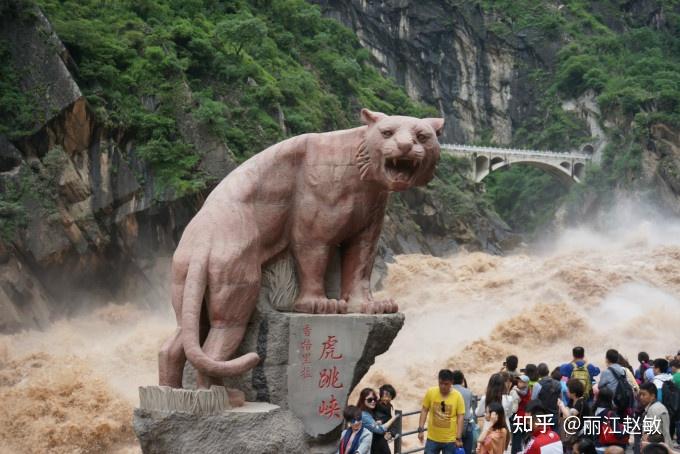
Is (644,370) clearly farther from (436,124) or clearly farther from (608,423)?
(436,124)

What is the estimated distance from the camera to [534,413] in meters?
5.45

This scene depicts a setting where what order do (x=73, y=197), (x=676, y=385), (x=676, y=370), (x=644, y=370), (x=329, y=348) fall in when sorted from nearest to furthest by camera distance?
(x=329, y=348)
(x=676, y=385)
(x=676, y=370)
(x=644, y=370)
(x=73, y=197)

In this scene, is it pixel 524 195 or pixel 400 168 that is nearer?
pixel 400 168

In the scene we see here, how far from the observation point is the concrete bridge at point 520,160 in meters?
47.6

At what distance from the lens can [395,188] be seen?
558 centimetres

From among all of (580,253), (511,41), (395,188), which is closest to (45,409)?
(395,188)

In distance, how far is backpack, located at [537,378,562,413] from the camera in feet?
22.2

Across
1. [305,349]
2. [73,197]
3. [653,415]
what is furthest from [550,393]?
[73,197]

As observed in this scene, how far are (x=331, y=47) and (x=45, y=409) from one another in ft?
90.1

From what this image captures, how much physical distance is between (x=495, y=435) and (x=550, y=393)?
145 centimetres

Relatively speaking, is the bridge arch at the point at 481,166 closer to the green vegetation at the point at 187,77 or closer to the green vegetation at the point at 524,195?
the green vegetation at the point at 524,195

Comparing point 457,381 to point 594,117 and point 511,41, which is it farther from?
point 511,41

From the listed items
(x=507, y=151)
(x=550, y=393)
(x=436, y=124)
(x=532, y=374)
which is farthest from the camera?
(x=507, y=151)

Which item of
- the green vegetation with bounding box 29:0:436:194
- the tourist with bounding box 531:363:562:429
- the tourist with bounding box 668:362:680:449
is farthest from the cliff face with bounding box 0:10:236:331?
the tourist with bounding box 668:362:680:449
